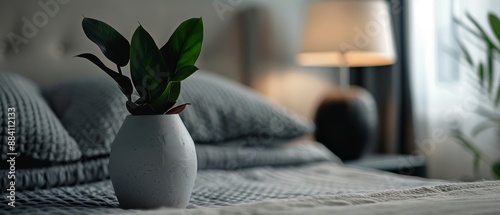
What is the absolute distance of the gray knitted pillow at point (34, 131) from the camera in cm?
118

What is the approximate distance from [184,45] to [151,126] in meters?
0.15

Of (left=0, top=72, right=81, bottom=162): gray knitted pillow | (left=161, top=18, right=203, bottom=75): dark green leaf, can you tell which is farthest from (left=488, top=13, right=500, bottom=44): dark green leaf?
(left=0, top=72, right=81, bottom=162): gray knitted pillow

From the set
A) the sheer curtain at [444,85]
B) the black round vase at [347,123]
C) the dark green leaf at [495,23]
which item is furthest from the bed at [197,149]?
the sheer curtain at [444,85]

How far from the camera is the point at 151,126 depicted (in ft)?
3.20

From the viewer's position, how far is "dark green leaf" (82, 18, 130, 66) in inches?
37.1

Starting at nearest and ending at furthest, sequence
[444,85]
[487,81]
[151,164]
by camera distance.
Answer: [151,164], [487,81], [444,85]

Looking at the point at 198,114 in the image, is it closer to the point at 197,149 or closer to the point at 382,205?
the point at 197,149

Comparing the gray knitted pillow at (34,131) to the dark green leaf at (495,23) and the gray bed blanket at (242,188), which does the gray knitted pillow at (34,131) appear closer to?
the gray bed blanket at (242,188)

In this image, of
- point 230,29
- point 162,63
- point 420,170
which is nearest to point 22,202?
point 162,63

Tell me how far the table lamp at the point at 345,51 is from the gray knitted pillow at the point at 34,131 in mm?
1103

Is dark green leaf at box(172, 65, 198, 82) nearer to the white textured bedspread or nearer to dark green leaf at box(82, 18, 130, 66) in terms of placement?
dark green leaf at box(82, 18, 130, 66)

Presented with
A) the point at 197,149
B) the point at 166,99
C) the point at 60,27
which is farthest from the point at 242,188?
the point at 60,27

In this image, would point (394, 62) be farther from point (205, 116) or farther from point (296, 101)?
point (205, 116)

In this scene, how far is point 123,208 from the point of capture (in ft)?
3.26
